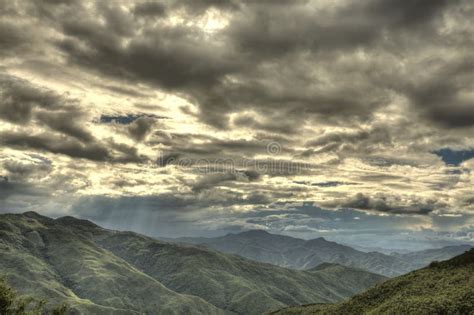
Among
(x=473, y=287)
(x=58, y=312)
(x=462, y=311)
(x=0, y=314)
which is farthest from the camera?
(x=473, y=287)

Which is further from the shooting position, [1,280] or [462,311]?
[462,311]

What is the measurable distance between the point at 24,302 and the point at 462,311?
17209 cm

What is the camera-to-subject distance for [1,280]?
134 metres

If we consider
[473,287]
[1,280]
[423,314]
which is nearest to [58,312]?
[1,280]

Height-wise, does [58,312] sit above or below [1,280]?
below

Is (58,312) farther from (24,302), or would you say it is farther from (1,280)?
(1,280)

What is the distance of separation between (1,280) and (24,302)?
33.1ft

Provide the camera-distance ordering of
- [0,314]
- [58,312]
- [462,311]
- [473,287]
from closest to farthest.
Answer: [0,314] < [58,312] < [462,311] < [473,287]

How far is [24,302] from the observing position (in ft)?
444

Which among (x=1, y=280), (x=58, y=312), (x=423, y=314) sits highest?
(x=1, y=280)

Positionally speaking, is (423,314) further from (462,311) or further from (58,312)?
(58,312)

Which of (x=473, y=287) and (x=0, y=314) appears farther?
(x=473, y=287)

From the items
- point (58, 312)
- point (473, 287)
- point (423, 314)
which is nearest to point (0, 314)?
point (58, 312)

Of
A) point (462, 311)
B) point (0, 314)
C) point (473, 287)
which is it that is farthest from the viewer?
point (473, 287)
